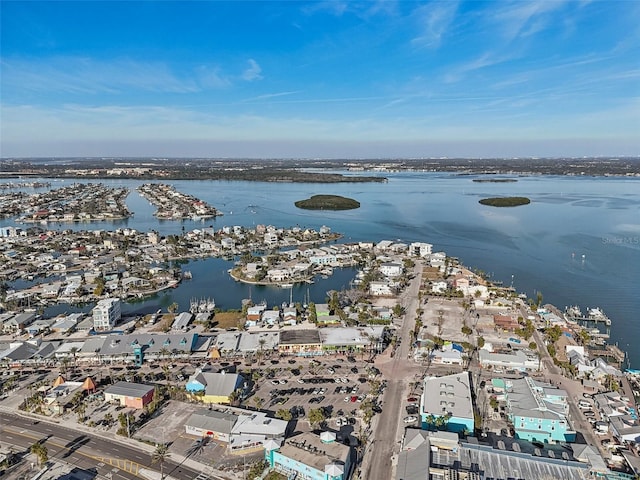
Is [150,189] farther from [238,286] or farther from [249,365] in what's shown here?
[249,365]

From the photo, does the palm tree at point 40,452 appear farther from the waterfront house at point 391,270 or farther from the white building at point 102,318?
the waterfront house at point 391,270

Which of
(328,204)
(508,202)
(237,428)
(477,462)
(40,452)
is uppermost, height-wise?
(508,202)

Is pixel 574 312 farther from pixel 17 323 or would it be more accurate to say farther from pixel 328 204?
pixel 328 204

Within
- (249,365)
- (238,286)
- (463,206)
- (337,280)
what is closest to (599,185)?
(463,206)

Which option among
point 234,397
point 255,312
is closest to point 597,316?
point 255,312

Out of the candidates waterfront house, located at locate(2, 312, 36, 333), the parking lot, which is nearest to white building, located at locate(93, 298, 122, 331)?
waterfront house, located at locate(2, 312, 36, 333)

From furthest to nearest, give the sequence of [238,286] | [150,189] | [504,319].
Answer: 1. [150,189]
2. [238,286]
3. [504,319]
